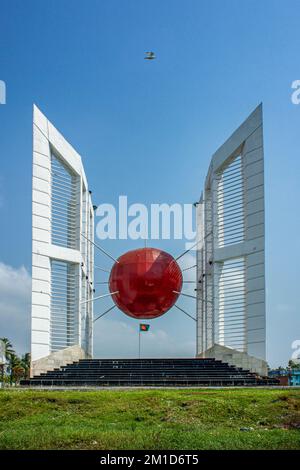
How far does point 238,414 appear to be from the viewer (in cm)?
1541

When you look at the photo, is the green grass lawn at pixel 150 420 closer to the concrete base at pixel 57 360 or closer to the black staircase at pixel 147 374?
the black staircase at pixel 147 374

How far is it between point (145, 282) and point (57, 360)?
511 centimetres

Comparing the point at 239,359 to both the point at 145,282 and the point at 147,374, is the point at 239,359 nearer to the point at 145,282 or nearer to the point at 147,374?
the point at 147,374

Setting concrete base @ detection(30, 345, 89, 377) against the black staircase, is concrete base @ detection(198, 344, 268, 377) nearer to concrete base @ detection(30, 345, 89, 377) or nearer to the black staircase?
the black staircase

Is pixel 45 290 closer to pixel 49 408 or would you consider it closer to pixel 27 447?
pixel 49 408

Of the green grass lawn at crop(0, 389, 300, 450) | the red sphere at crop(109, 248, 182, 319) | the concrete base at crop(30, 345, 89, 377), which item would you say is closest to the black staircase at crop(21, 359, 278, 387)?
the concrete base at crop(30, 345, 89, 377)

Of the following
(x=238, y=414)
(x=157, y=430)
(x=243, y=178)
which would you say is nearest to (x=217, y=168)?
(x=243, y=178)

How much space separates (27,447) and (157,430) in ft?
8.96

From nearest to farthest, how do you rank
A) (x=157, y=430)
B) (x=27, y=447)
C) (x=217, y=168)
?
(x=27, y=447) → (x=157, y=430) → (x=217, y=168)

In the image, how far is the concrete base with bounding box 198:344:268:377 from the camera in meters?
26.2

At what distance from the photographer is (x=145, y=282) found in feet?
93.7

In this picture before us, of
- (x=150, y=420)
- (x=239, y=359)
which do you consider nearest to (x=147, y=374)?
(x=239, y=359)

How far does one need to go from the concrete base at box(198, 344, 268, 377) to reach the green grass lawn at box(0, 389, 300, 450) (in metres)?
7.66
